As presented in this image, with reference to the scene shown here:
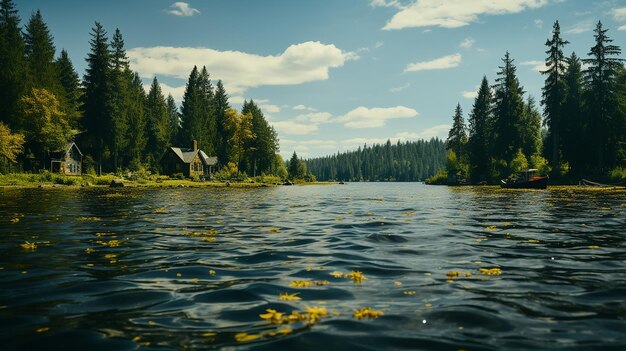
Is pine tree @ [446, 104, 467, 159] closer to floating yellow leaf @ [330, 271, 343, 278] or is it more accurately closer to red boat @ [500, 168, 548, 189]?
red boat @ [500, 168, 548, 189]

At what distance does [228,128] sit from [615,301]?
79.1 m

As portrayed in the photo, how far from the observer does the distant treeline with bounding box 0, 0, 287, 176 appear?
5047 cm

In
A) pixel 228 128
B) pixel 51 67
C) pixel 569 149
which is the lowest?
pixel 569 149

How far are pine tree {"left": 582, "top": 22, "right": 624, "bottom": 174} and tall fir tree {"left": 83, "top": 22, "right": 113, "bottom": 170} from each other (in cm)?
6862

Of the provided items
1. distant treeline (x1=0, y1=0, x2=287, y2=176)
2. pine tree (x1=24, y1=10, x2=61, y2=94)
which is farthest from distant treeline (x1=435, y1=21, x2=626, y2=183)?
pine tree (x1=24, y1=10, x2=61, y2=94)

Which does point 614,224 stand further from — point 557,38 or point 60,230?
point 557,38

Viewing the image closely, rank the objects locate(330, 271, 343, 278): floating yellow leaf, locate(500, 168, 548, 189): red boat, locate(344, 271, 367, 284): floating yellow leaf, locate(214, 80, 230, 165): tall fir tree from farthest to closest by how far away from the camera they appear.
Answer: locate(214, 80, 230, 165): tall fir tree → locate(500, 168, 548, 189): red boat → locate(330, 271, 343, 278): floating yellow leaf → locate(344, 271, 367, 284): floating yellow leaf

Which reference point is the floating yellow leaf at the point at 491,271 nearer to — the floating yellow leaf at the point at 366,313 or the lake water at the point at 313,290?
the lake water at the point at 313,290

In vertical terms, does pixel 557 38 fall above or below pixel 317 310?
above

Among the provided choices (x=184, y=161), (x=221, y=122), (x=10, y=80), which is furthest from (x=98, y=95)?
(x=221, y=122)

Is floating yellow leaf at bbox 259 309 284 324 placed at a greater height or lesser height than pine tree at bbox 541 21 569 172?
lesser

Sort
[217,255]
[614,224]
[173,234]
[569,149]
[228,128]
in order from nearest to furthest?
[217,255] → [173,234] → [614,224] → [569,149] → [228,128]

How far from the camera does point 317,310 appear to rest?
15.0 ft

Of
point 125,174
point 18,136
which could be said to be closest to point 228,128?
point 125,174
